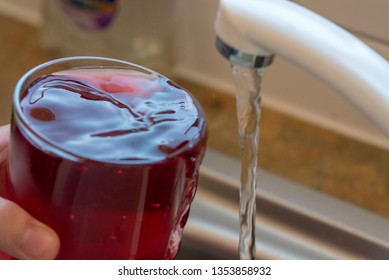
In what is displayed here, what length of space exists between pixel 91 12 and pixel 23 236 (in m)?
0.38

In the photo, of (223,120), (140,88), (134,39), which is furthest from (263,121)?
(140,88)

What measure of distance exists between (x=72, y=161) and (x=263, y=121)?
0.40 metres

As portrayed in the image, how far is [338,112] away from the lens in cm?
66

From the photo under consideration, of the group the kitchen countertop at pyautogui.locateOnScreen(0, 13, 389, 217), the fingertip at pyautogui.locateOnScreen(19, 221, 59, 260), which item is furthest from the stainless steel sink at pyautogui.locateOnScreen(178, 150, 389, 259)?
the fingertip at pyautogui.locateOnScreen(19, 221, 59, 260)

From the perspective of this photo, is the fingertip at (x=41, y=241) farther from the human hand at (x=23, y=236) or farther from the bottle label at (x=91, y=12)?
the bottle label at (x=91, y=12)

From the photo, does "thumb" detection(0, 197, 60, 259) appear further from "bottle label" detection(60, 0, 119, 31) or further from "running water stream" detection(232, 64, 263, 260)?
"bottle label" detection(60, 0, 119, 31)

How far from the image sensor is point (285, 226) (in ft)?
1.65

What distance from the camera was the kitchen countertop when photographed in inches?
23.8

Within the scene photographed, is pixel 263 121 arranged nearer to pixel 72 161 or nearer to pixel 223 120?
pixel 223 120

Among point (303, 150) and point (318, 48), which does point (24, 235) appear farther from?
point (303, 150)

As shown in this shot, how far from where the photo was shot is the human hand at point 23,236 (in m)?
0.31

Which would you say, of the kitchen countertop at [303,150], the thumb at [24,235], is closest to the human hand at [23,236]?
the thumb at [24,235]

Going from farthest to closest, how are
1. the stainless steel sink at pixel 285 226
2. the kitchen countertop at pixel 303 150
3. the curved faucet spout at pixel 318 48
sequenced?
the kitchen countertop at pixel 303 150 < the stainless steel sink at pixel 285 226 < the curved faucet spout at pixel 318 48

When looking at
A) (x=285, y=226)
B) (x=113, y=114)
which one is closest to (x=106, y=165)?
(x=113, y=114)
